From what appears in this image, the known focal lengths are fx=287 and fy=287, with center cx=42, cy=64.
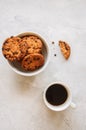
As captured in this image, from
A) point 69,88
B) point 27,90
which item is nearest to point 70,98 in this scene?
point 69,88

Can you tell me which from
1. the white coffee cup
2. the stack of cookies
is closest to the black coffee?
the white coffee cup

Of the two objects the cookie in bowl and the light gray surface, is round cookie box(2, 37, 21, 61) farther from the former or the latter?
the light gray surface

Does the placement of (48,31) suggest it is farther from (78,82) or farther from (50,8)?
(78,82)

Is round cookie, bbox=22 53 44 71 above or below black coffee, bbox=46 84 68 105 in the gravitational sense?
above

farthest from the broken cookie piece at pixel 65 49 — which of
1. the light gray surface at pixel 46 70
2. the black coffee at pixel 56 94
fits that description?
the black coffee at pixel 56 94

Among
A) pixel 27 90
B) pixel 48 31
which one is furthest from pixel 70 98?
pixel 48 31

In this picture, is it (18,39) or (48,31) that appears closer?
(18,39)

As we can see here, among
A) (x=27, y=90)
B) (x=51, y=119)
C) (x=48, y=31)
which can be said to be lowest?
(x=51, y=119)

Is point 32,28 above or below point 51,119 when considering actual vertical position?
above
